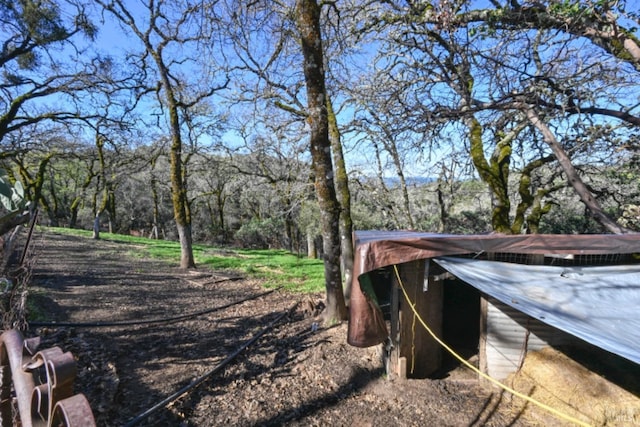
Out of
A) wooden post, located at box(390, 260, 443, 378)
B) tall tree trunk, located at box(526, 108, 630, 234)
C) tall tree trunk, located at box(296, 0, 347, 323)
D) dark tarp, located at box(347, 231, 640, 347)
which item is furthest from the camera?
tall tree trunk, located at box(526, 108, 630, 234)

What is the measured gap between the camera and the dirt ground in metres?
3.78

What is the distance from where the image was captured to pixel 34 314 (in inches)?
221

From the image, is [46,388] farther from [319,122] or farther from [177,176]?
[177,176]

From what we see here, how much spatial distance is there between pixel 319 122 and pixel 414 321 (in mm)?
3429

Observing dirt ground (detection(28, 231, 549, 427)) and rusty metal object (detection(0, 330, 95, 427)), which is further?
dirt ground (detection(28, 231, 549, 427))

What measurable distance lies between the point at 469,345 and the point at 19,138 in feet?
53.5

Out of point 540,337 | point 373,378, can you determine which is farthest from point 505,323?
point 373,378

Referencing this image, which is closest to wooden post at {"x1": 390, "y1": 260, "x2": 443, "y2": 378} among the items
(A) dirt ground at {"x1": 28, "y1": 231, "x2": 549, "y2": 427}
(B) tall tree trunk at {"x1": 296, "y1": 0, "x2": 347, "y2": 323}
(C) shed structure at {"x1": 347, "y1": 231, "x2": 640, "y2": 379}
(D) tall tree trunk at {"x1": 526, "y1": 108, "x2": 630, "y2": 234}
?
(C) shed structure at {"x1": 347, "y1": 231, "x2": 640, "y2": 379}

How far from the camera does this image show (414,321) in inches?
183

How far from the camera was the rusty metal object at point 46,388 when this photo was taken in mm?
788

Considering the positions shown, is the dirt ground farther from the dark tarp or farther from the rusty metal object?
the rusty metal object

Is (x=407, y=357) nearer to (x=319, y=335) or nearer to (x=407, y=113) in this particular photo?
(x=319, y=335)

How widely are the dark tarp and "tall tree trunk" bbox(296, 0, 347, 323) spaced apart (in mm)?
2135

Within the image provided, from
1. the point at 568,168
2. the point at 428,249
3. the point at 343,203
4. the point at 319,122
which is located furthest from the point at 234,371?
the point at 568,168
